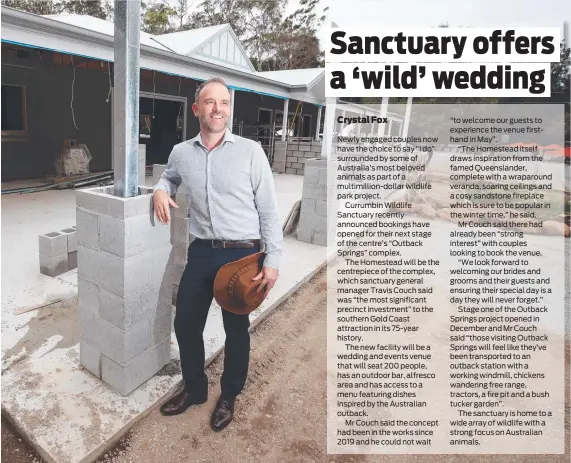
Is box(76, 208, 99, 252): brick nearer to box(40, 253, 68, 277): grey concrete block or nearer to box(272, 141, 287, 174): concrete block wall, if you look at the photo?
box(40, 253, 68, 277): grey concrete block

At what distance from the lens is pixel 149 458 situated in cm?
197

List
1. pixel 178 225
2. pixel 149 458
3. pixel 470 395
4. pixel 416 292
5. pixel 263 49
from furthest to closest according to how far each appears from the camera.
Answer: pixel 263 49, pixel 416 292, pixel 178 225, pixel 470 395, pixel 149 458

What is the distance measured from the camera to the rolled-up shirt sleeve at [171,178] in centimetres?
212

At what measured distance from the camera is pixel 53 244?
144 inches

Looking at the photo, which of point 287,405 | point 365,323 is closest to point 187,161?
point 287,405

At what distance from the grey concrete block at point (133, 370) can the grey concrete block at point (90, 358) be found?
5 centimetres

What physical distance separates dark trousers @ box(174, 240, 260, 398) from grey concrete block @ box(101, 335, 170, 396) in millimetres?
291

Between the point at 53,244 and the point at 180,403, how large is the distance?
226 centimetres

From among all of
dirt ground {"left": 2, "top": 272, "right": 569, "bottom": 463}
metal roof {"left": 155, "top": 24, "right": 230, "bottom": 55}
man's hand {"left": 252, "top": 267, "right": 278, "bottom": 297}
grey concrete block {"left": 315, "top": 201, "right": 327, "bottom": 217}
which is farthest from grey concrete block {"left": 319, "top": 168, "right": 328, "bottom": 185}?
metal roof {"left": 155, "top": 24, "right": 230, "bottom": 55}

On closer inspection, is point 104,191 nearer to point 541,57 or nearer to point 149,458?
point 149,458

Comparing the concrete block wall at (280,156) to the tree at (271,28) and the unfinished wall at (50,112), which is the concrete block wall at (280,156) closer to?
the unfinished wall at (50,112)

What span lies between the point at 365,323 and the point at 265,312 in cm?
93

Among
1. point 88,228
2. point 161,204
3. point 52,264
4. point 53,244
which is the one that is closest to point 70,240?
point 53,244

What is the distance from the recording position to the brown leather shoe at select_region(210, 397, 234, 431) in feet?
7.11
